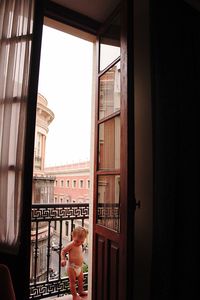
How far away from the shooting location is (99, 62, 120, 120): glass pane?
5.91 ft

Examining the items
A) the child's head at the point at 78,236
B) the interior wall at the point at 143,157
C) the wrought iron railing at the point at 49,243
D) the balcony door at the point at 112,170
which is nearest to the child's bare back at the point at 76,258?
the child's head at the point at 78,236

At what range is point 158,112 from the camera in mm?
1651

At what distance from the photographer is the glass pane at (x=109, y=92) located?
1.80m

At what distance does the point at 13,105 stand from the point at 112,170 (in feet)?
2.64

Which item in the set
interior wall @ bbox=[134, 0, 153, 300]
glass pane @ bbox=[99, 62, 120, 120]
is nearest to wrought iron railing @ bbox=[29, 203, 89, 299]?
interior wall @ bbox=[134, 0, 153, 300]

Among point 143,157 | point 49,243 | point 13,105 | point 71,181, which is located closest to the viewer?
point 13,105

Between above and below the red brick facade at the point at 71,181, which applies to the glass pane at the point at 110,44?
above

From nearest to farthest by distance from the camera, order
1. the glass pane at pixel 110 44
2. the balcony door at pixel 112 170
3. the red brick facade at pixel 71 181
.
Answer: the balcony door at pixel 112 170
the glass pane at pixel 110 44
the red brick facade at pixel 71 181

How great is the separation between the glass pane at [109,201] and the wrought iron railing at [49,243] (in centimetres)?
92

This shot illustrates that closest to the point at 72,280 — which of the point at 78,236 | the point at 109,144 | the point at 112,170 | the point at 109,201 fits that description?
the point at 78,236

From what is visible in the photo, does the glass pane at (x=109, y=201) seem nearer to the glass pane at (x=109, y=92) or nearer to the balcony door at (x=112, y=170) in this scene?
the balcony door at (x=112, y=170)

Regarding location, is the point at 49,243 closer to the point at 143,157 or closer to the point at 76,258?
the point at 76,258

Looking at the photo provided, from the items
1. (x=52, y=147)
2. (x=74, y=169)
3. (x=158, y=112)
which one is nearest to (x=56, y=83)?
(x=52, y=147)

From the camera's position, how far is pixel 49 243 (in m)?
2.72
